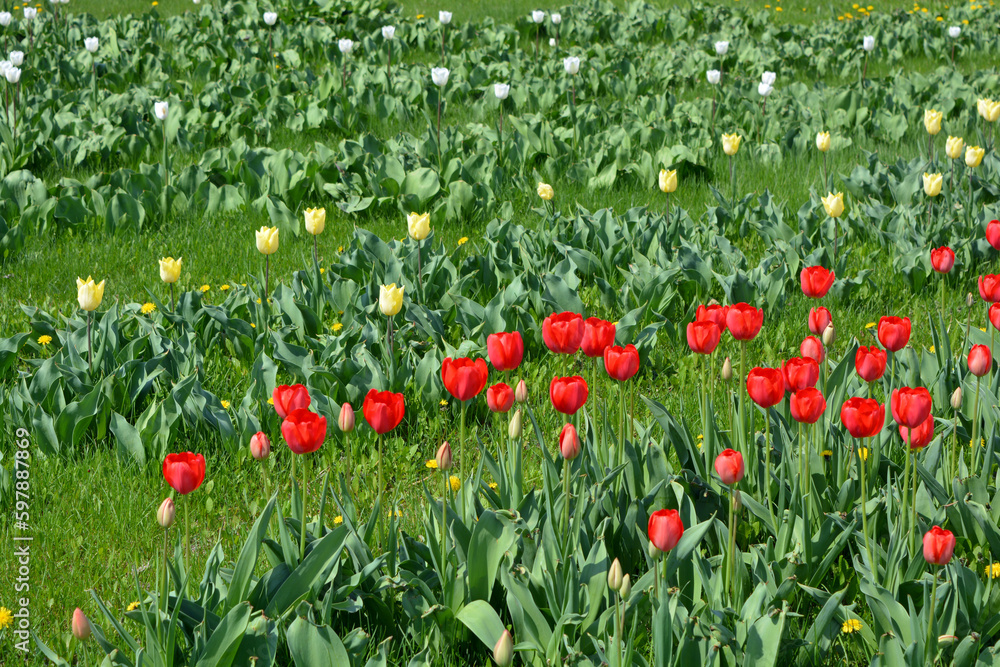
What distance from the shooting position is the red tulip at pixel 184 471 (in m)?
1.85

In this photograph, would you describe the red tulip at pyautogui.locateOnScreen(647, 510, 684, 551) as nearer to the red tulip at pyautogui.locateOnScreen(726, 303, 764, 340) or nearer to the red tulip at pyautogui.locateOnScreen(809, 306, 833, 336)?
the red tulip at pyautogui.locateOnScreen(726, 303, 764, 340)

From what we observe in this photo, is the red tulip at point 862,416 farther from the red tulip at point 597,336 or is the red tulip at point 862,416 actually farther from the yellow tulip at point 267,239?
the yellow tulip at point 267,239

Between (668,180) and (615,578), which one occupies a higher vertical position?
(615,578)

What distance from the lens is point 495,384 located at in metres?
2.64

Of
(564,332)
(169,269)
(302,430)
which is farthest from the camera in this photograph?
(169,269)

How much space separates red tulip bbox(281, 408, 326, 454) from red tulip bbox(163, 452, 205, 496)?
18cm

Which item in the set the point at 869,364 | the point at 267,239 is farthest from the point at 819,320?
the point at 267,239

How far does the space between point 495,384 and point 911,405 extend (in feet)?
3.58

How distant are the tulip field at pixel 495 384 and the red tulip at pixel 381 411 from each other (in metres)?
0.02

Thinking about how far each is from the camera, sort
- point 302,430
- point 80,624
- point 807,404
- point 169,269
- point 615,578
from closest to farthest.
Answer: point 615,578, point 80,624, point 302,430, point 807,404, point 169,269

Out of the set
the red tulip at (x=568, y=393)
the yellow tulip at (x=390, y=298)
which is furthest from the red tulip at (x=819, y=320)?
the yellow tulip at (x=390, y=298)

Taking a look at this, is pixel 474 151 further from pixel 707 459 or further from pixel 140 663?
pixel 140 663

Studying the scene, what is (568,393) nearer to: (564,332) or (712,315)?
(564,332)

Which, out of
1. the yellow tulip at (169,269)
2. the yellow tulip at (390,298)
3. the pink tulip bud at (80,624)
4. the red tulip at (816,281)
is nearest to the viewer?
the pink tulip bud at (80,624)
